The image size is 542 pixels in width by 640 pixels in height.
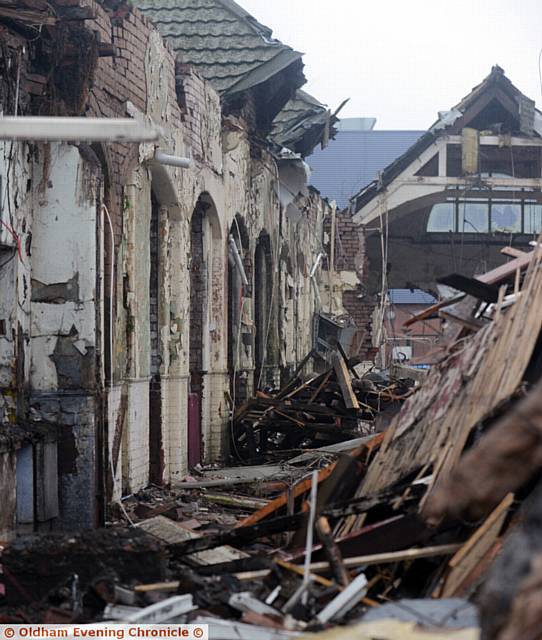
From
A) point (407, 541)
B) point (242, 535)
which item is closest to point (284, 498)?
point (242, 535)

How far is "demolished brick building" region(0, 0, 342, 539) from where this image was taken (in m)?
8.85

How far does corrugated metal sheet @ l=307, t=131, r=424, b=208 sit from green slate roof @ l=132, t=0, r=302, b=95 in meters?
23.9

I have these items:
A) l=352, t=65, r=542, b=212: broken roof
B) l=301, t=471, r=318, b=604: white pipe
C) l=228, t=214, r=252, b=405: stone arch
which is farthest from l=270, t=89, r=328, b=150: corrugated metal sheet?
l=301, t=471, r=318, b=604: white pipe

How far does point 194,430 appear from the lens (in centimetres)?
1377

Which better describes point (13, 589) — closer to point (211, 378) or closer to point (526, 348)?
point (526, 348)

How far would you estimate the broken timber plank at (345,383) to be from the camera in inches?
552

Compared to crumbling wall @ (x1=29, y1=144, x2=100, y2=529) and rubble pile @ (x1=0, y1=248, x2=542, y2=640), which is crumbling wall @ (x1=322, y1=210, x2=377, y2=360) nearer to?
crumbling wall @ (x1=29, y1=144, x2=100, y2=529)

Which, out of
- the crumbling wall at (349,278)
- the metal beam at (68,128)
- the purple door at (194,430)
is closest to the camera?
the metal beam at (68,128)

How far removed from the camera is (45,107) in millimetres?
9102

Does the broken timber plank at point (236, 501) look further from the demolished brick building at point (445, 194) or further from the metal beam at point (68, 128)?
the demolished brick building at point (445, 194)

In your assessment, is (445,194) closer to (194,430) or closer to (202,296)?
(202,296)

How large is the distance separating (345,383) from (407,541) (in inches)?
334

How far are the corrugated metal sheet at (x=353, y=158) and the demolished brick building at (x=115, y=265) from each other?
26.5 m

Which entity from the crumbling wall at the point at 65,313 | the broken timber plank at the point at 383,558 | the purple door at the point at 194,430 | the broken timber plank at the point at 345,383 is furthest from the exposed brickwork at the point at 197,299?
the broken timber plank at the point at 383,558
